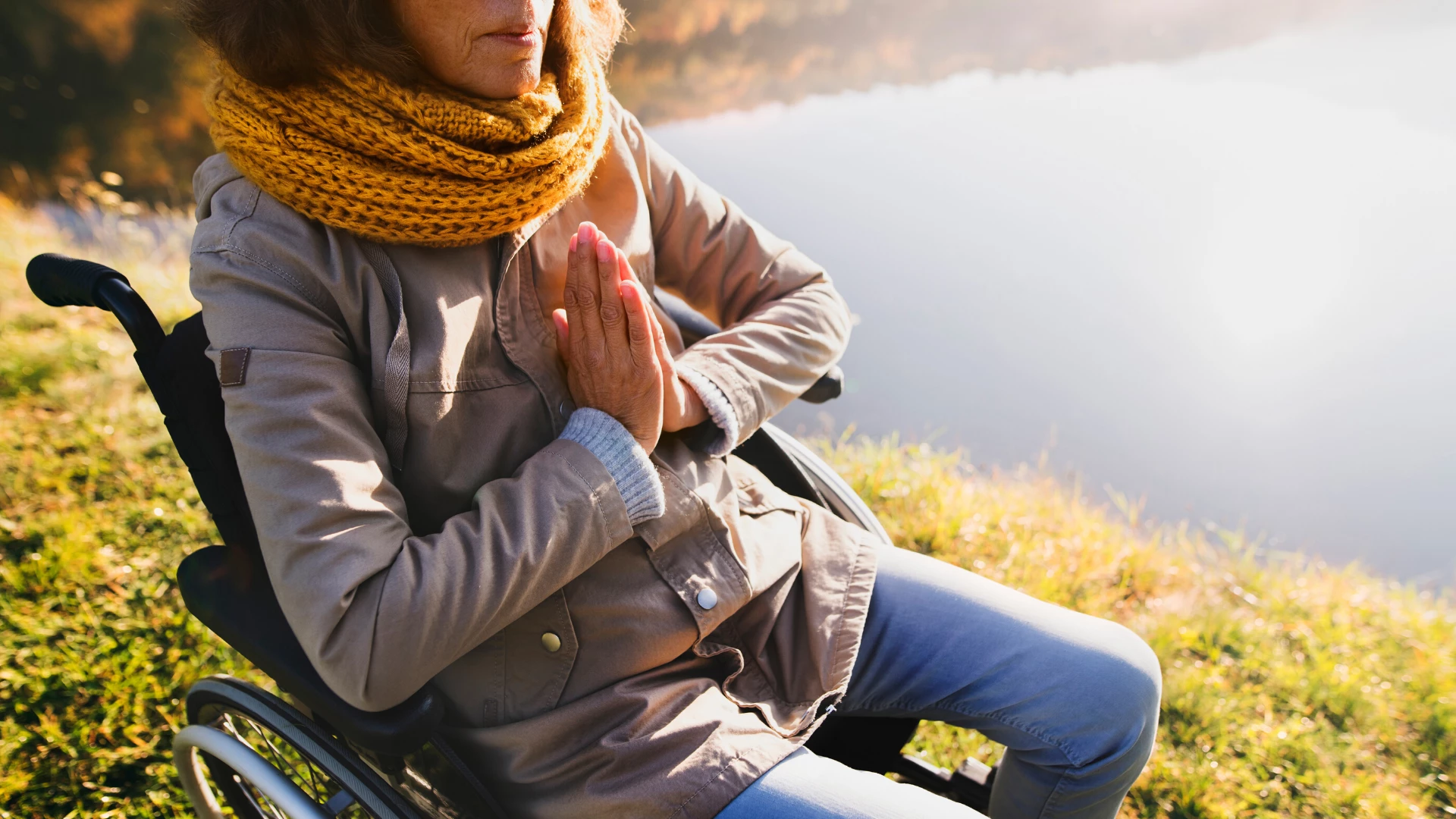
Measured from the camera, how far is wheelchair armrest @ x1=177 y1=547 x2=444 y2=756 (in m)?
0.99

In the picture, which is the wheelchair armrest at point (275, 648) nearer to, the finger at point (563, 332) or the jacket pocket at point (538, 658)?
the jacket pocket at point (538, 658)

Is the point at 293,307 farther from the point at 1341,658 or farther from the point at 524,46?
the point at 1341,658

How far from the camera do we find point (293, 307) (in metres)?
1.01

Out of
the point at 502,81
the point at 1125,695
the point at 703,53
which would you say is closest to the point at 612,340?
the point at 502,81

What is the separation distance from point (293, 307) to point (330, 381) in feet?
0.32

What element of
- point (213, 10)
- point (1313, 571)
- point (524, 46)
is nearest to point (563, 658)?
point (524, 46)

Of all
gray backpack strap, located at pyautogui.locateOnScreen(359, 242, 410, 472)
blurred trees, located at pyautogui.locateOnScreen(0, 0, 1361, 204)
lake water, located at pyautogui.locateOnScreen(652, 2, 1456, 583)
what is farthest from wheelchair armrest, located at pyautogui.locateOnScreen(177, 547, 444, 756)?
blurred trees, located at pyautogui.locateOnScreen(0, 0, 1361, 204)

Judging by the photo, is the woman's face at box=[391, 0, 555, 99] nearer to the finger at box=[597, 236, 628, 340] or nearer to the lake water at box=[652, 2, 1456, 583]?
the finger at box=[597, 236, 628, 340]

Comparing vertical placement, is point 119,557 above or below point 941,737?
below

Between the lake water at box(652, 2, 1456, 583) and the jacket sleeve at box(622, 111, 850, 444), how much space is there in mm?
2050

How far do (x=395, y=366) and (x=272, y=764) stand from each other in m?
0.62

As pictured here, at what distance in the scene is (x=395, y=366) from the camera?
106 centimetres

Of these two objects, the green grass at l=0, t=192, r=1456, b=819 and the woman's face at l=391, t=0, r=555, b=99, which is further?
the green grass at l=0, t=192, r=1456, b=819

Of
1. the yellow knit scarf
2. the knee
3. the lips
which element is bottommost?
the knee
